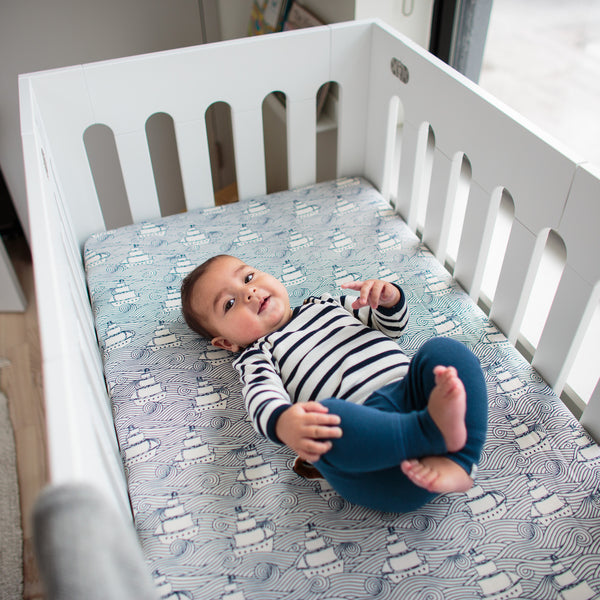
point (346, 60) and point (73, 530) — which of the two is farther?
point (346, 60)

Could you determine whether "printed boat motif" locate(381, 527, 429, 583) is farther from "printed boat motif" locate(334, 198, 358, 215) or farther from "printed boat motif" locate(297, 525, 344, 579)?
"printed boat motif" locate(334, 198, 358, 215)

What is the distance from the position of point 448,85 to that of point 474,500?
2.44 ft

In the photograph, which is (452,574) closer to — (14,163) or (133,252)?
(133,252)

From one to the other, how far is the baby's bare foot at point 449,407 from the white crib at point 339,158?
29 centimetres

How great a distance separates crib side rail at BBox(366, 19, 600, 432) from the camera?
878 mm

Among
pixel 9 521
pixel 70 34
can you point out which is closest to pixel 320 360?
pixel 9 521

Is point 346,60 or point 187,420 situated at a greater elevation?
point 346,60

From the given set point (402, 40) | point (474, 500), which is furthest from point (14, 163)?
point (474, 500)

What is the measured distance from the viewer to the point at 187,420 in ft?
3.19

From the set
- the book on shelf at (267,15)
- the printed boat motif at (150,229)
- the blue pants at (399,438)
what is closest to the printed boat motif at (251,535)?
the blue pants at (399,438)

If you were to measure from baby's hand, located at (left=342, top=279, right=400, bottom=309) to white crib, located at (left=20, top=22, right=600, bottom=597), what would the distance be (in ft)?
0.75

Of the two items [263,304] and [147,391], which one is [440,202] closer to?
[263,304]

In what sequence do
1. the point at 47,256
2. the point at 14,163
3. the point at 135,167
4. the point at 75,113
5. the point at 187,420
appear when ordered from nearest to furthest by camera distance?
the point at 47,256 → the point at 187,420 → the point at 75,113 → the point at 135,167 → the point at 14,163

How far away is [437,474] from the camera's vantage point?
0.74m
